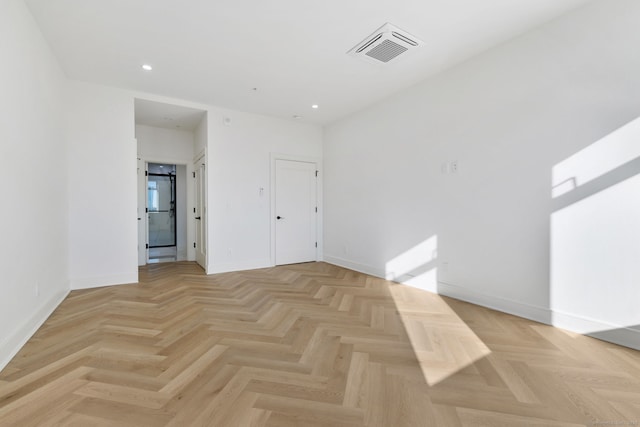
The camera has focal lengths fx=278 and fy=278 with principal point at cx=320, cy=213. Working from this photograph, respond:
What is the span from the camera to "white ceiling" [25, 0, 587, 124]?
8.19 feet

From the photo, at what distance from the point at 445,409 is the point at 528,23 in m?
3.45

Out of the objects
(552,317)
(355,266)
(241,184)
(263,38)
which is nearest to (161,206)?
(241,184)

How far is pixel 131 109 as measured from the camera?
420 cm

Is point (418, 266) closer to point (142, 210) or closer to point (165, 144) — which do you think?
point (142, 210)

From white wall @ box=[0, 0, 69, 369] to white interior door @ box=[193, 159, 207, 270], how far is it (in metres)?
1.99

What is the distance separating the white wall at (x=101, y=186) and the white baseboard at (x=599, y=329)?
17.7 ft

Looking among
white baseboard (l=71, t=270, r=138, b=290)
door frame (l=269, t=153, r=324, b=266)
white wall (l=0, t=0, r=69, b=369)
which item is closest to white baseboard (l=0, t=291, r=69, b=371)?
white wall (l=0, t=0, r=69, b=369)

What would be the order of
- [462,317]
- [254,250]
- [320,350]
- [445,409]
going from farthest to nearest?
1. [254,250]
2. [462,317]
3. [320,350]
4. [445,409]

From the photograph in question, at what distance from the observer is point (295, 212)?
573cm

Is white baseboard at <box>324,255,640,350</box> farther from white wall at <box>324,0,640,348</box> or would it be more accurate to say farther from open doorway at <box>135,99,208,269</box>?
open doorway at <box>135,99,208,269</box>

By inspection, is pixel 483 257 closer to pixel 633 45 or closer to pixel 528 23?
pixel 633 45

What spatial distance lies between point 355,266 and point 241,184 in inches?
102

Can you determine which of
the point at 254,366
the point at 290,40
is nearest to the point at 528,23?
the point at 290,40

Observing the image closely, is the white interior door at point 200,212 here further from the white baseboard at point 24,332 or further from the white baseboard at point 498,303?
the white baseboard at point 498,303
